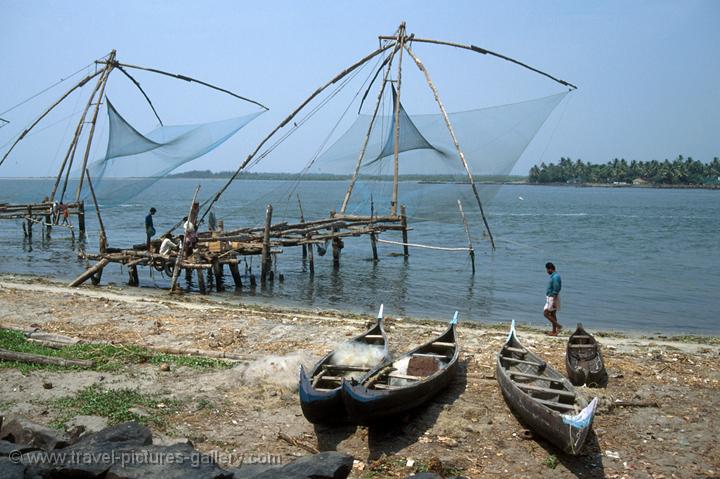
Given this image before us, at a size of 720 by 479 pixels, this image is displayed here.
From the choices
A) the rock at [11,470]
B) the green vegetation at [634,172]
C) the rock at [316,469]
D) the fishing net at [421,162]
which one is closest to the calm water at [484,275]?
the fishing net at [421,162]

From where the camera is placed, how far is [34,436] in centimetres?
444

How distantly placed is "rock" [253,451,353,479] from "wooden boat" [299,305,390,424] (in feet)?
Answer: 4.50

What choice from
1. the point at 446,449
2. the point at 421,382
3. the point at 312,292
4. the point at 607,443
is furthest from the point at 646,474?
the point at 312,292

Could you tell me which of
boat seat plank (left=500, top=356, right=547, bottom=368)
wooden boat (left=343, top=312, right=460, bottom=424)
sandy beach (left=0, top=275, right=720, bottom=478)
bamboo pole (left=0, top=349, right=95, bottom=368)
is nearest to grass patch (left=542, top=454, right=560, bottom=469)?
sandy beach (left=0, top=275, right=720, bottom=478)

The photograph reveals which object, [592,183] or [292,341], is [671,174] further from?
[292,341]

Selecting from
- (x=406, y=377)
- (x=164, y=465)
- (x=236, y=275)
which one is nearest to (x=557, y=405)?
(x=406, y=377)

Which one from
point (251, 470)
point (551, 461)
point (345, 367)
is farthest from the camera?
point (345, 367)

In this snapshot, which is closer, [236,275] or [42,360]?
[42,360]

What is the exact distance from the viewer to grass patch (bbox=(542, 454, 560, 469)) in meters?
5.35

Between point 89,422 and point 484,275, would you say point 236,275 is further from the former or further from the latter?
point 89,422

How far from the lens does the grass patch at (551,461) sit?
17.6 ft

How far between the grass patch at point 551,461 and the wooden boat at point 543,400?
13 centimetres

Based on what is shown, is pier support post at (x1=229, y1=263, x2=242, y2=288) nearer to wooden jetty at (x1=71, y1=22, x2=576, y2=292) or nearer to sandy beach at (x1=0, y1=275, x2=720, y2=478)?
wooden jetty at (x1=71, y1=22, x2=576, y2=292)

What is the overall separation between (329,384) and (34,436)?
8.92 feet
